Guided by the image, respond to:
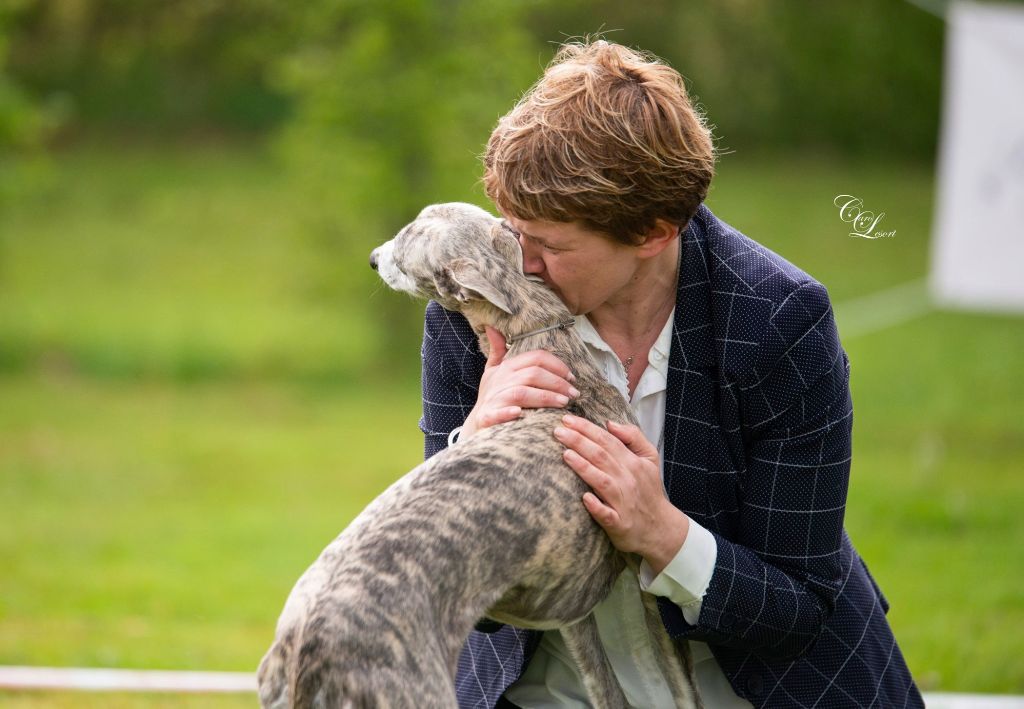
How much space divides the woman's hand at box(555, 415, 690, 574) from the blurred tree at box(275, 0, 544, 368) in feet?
26.8

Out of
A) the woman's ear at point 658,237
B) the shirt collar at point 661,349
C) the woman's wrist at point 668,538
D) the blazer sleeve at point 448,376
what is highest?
the woman's ear at point 658,237

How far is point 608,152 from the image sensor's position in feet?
8.91

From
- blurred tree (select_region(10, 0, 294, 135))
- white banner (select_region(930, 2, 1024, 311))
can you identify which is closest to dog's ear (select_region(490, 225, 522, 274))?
white banner (select_region(930, 2, 1024, 311))

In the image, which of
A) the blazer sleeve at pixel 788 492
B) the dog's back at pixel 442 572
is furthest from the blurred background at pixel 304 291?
the dog's back at pixel 442 572

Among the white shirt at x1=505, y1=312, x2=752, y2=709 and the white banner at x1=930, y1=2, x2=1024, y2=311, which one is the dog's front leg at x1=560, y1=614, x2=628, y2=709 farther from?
the white banner at x1=930, y1=2, x2=1024, y2=311

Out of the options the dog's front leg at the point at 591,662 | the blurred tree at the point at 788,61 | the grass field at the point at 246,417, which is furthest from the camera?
the blurred tree at the point at 788,61

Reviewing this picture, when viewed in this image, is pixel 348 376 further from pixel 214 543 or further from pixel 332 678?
pixel 332 678

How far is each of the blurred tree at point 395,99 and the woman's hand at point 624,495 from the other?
8160 mm

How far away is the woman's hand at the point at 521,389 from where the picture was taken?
291 cm

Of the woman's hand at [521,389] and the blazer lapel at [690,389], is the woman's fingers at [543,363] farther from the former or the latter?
the blazer lapel at [690,389]

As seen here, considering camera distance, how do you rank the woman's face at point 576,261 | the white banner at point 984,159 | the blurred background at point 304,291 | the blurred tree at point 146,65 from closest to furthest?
the woman's face at point 576,261 → the blurred background at point 304,291 → the white banner at point 984,159 → the blurred tree at point 146,65

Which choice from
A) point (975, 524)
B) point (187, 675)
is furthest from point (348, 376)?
point (187, 675)

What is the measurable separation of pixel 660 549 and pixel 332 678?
837 millimetres

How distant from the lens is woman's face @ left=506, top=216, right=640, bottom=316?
2838mm
